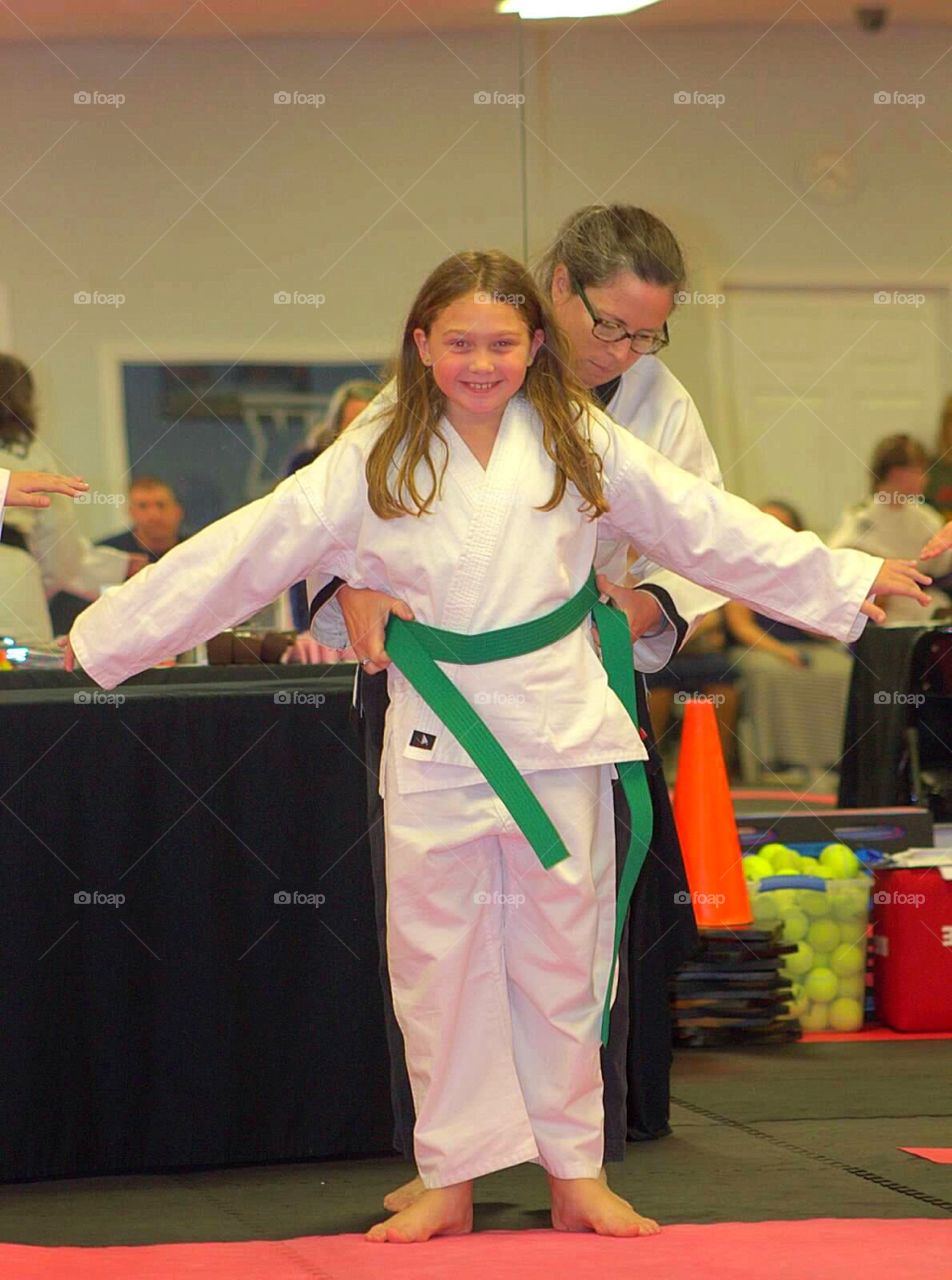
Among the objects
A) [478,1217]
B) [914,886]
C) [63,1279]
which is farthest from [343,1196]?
[914,886]

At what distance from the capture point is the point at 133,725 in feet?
7.64

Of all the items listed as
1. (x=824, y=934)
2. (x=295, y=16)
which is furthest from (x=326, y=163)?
(x=824, y=934)

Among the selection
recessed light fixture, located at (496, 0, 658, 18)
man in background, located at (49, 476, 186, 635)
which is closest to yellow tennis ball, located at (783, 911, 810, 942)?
man in background, located at (49, 476, 186, 635)

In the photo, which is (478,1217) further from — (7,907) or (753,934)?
(753,934)

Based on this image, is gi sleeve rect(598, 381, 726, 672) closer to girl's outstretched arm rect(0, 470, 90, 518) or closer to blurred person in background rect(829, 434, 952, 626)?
girl's outstretched arm rect(0, 470, 90, 518)

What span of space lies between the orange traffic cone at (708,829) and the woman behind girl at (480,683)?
1547mm

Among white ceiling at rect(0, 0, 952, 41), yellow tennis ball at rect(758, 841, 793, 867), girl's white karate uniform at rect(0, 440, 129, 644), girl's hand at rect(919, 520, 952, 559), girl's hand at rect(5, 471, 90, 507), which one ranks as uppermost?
white ceiling at rect(0, 0, 952, 41)

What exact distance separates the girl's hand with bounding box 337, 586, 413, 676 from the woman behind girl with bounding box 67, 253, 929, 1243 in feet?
0.06

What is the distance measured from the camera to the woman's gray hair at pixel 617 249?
6.95 feet

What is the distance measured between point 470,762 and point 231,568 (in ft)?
1.19

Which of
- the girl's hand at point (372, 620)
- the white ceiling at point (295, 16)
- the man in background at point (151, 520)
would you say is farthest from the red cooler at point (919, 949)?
the white ceiling at point (295, 16)

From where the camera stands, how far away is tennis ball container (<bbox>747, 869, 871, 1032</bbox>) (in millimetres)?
3590

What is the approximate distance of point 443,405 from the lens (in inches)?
77.4

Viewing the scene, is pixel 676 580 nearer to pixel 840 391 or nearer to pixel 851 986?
pixel 851 986
